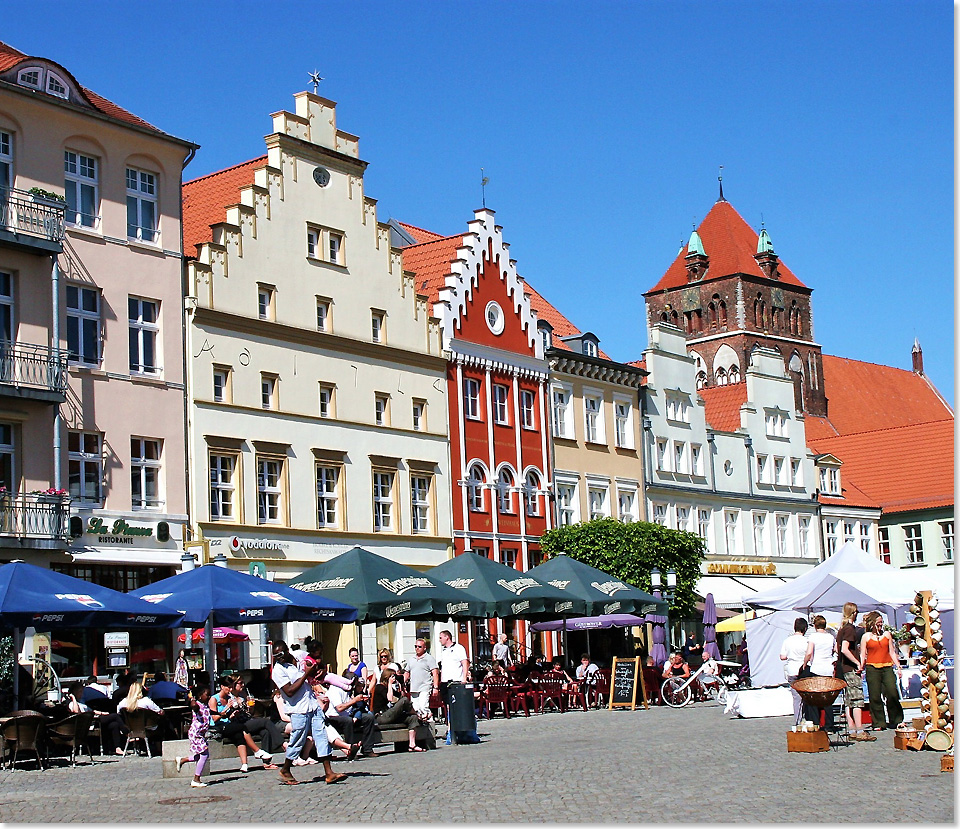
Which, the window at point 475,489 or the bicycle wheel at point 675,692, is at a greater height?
the window at point 475,489

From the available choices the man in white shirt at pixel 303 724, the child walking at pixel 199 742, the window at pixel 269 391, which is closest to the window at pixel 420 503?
the window at pixel 269 391

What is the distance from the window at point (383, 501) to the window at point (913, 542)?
35.5 metres

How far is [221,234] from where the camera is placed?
38.2 m

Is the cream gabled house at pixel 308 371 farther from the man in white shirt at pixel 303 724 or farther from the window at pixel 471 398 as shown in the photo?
the man in white shirt at pixel 303 724

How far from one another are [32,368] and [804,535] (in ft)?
126

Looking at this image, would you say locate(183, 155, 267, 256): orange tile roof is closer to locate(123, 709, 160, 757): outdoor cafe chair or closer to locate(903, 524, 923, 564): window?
locate(123, 709, 160, 757): outdoor cafe chair

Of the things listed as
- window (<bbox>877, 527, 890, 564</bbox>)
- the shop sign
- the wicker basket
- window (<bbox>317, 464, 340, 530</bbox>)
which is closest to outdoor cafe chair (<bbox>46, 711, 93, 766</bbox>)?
the wicker basket

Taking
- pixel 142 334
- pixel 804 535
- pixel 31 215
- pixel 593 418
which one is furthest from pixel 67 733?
pixel 804 535

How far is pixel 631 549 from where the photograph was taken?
46281mm

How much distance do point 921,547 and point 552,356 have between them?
28.5m

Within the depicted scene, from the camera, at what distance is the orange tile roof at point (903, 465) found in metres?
71.6

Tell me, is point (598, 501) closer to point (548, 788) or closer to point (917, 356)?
point (548, 788)

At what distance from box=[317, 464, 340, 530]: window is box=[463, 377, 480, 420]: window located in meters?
6.17

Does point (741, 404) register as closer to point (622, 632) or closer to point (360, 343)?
point (622, 632)
